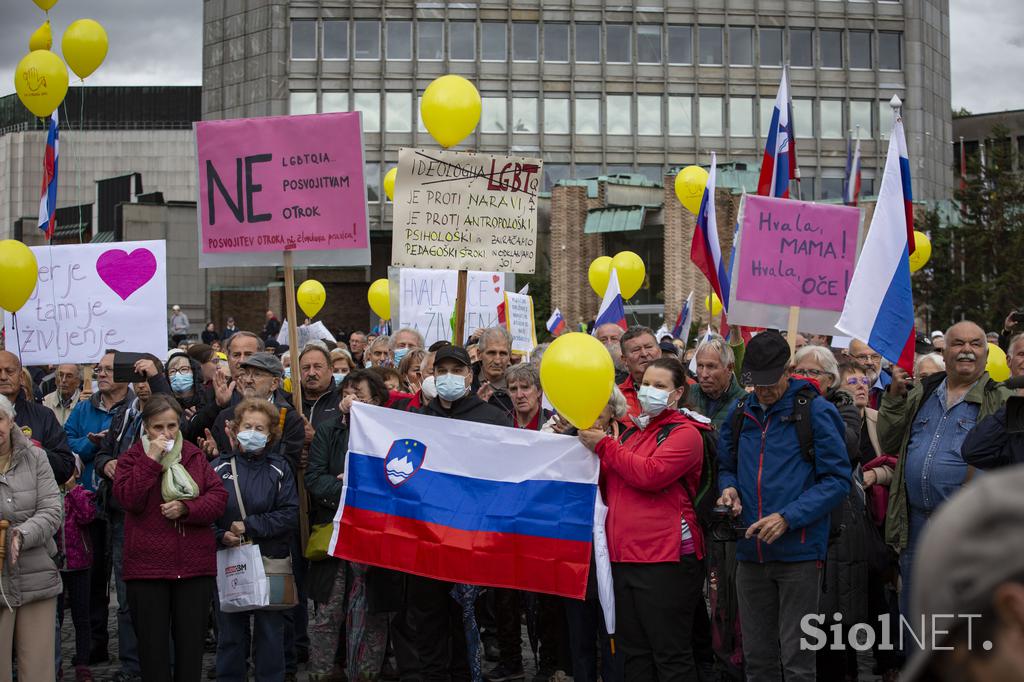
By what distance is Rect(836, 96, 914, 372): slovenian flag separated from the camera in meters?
8.28

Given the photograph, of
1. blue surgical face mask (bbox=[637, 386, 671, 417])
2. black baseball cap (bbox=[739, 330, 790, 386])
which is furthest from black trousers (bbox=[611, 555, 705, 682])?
black baseball cap (bbox=[739, 330, 790, 386])

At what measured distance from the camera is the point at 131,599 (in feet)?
24.2

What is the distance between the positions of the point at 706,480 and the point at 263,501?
267 centimetres

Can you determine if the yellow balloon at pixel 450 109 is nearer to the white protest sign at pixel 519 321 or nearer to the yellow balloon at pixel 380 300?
the white protest sign at pixel 519 321

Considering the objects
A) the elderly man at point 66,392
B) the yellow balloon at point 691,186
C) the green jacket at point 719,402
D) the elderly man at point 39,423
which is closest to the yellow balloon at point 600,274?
the yellow balloon at point 691,186

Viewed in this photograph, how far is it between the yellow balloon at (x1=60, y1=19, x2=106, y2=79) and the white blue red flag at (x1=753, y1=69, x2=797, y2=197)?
9.15 metres

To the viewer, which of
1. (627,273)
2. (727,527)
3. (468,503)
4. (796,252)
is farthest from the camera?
(627,273)

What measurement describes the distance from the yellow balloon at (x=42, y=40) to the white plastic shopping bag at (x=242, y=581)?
39.4ft

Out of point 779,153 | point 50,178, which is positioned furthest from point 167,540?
point 50,178

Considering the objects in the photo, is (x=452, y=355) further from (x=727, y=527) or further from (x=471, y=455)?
(x=727, y=527)

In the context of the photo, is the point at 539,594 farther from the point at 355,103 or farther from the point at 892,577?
the point at 355,103

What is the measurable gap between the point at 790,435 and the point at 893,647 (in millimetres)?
2507

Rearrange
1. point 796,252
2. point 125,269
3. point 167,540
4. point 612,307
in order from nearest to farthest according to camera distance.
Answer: point 167,540, point 796,252, point 125,269, point 612,307

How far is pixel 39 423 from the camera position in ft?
27.6
